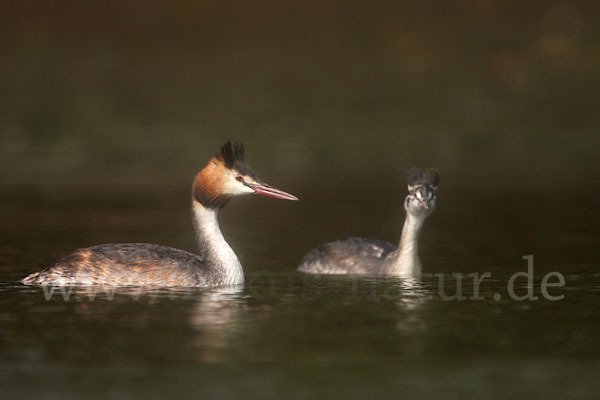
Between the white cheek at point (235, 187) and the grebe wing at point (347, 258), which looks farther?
the grebe wing at point (347, 258)

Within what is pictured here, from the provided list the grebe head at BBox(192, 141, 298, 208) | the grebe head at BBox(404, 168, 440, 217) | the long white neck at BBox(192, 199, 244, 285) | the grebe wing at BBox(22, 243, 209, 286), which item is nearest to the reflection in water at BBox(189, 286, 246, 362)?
the long white neck at BBox(192, 199, 244, 285)

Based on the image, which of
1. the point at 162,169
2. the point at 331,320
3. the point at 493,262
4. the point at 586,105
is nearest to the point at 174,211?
the point at 493,262

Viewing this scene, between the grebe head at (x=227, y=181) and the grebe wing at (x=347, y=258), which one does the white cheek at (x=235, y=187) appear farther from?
the grebe wing at (x=347, y=258)

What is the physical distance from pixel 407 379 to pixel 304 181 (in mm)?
33756

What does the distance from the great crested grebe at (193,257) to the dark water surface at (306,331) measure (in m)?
0.30

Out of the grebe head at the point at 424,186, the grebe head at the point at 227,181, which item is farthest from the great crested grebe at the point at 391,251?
the grebe head at the point at 227,181

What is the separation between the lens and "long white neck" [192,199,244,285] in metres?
18.9

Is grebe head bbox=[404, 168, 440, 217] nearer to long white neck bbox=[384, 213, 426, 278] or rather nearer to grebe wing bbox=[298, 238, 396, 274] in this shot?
long white neck bbox=[384, 213, 426, 278]

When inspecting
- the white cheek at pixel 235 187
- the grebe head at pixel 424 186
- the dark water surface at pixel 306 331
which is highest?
the grebe head at pixel 424 186

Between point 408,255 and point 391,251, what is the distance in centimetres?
100

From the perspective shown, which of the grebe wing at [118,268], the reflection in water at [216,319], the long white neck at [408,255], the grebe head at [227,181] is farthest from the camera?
the long white neck at [408,255]

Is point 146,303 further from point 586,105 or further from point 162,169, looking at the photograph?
point 586,105

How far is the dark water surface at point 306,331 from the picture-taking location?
516 inches

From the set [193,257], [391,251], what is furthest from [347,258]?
[193,257]
